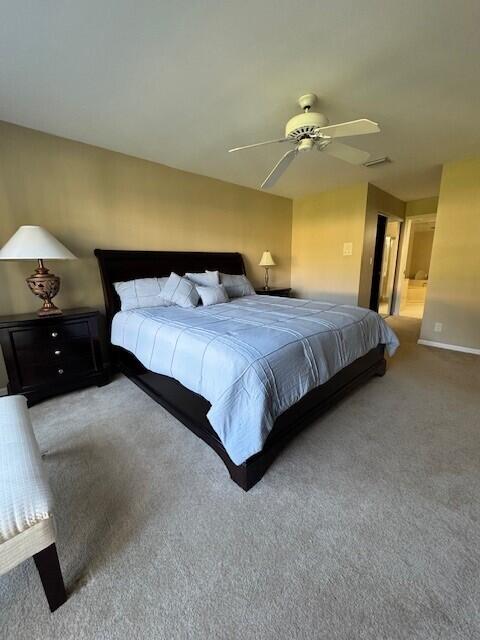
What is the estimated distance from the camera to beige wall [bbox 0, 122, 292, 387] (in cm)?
249

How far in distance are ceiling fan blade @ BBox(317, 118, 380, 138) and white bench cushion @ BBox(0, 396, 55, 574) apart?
242cm

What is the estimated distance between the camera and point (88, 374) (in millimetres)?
2662

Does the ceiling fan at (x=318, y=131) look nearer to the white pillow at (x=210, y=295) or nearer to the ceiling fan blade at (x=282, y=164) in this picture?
the ceiling fan blade at (x=282, y=164)

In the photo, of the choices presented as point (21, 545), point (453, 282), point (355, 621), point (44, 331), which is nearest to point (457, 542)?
point (355, 621)

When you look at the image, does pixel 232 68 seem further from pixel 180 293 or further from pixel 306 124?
pixel 180 293

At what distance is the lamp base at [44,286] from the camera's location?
2391mm

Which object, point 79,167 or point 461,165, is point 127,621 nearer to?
point 79,167

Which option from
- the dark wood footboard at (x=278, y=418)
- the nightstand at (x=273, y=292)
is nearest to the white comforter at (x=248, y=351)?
the dark wood footboard at (x=278, y=418)

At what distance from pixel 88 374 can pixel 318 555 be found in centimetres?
245

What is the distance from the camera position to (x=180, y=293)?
116 inches

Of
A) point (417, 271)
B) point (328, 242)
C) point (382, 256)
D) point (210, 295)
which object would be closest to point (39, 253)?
point (210, 295)

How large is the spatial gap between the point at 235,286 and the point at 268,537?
291 centimetres

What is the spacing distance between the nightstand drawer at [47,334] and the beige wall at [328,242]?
12.8 feet

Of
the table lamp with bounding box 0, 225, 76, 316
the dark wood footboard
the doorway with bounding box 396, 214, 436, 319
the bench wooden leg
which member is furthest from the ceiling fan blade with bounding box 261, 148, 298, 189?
the doorway with bounding box 396, 214, 436, 319
